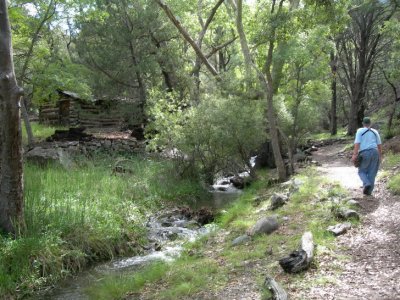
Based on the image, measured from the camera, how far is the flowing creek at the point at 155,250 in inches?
274

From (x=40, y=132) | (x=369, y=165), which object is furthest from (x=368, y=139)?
(x=40, y=132)

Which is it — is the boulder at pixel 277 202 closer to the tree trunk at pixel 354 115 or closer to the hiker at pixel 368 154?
the hiker at pixel 368 154

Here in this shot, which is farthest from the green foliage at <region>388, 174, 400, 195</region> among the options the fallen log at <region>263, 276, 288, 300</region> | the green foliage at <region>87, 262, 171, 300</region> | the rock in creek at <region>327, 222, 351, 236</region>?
the green foliage at <region>87, 262, 171, 300</region>

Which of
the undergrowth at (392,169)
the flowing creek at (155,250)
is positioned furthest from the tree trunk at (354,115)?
the flowing creek at (155,250)

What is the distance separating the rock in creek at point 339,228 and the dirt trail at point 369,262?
0.32ft

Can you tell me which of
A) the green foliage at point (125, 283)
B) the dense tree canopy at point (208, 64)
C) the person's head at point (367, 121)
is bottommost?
the green foliage at point (125, 283)

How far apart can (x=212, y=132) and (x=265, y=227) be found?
7.14 m

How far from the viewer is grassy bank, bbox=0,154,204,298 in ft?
22.8

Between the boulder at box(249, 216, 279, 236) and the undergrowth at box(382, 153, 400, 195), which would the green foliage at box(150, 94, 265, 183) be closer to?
the undergrowth at box(382, 153, 400, 195)

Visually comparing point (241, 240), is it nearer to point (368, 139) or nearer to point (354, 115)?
point (368, 139)

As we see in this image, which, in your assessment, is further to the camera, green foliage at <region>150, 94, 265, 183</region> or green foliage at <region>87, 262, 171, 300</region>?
green foliage at <region>150, 94, 265, 183</region>

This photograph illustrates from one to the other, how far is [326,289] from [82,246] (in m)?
5.13

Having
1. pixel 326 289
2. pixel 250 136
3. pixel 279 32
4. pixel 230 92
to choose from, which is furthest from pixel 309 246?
pixel 230 92

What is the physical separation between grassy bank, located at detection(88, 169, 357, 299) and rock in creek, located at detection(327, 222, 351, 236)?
0.36 feet
